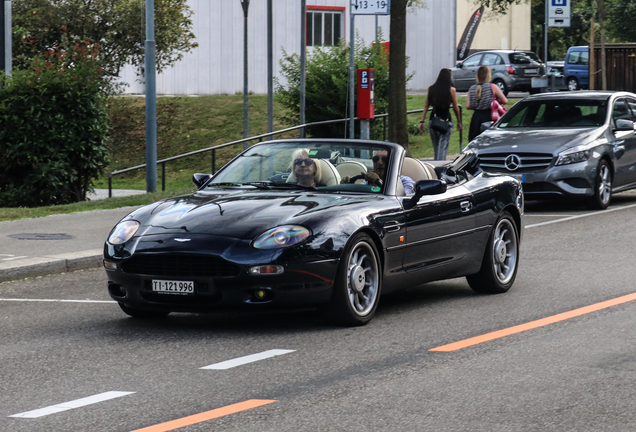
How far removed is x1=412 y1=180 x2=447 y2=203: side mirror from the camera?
8.30m

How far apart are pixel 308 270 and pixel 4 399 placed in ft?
7.61

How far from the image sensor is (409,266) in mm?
8391

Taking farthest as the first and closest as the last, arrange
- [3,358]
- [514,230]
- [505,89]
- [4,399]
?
[505,89] → [514,230] → [3,358] → [4,399]

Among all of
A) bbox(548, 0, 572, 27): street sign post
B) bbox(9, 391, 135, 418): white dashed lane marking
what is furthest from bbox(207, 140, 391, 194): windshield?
bbox(548, 0, 572, 27): street sign post

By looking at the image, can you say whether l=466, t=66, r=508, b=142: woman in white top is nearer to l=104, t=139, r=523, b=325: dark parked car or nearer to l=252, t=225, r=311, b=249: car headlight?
l=104, t=139, r=523, b=325: dark parked car

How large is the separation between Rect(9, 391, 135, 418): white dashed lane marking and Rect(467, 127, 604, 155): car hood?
10966 mm

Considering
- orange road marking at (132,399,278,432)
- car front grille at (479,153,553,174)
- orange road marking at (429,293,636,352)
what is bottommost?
orange road marking at (429,293,636,352)

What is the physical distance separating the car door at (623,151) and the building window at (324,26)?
31.5 m

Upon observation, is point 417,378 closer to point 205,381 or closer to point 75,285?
→ point 205,381

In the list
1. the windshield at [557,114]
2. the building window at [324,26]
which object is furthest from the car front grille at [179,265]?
the building window at [324,26]

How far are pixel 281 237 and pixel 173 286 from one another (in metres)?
0.80

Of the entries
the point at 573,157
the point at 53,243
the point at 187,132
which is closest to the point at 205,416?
the point at 53,243

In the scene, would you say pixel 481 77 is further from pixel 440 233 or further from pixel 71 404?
pixel 71 404

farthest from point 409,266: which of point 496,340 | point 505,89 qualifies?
point 505,89
